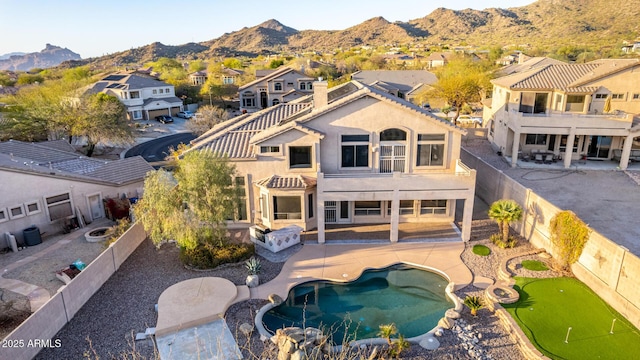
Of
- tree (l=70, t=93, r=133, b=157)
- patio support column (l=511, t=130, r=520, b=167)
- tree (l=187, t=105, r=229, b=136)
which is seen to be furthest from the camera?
tree (l=187, t=105, r=229, b=136)

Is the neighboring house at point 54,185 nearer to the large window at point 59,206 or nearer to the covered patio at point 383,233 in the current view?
the large window at point 59,206

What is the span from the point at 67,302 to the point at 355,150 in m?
15.4

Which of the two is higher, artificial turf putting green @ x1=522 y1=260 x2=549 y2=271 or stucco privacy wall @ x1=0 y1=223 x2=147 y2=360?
stucco privacy wall @ x1=0 y1=223 x2=147 y2=360

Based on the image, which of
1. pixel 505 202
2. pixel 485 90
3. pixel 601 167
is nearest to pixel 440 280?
pixel 505 202

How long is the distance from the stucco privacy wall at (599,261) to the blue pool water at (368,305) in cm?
592

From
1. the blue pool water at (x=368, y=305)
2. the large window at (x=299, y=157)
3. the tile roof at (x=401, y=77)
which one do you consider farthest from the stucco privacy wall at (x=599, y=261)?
the tile roof at (x=401, y=77)

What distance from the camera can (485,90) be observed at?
55.6 meters

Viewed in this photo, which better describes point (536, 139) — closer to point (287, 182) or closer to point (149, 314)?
point (287, 182)

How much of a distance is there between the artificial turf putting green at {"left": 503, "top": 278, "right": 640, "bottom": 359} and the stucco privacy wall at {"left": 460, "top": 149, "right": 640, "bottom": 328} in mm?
409

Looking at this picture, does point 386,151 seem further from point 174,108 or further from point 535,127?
point 174,108

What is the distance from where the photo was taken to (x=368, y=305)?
1677 cm

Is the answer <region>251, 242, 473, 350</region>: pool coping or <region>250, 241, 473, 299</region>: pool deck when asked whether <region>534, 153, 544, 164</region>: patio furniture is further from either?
<region>251, 242, 473, 350</region>: pool coping

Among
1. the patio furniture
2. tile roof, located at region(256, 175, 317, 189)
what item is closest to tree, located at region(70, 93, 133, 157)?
tile roof, located at region(256, 175, 317, 189)

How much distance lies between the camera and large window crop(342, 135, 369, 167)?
74.3 feet
